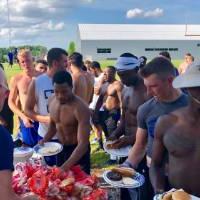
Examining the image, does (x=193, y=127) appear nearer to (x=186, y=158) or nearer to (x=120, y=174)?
(x=186, y=158)

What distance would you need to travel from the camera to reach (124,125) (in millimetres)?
3930

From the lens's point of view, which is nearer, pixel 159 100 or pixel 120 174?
pixel 120 174

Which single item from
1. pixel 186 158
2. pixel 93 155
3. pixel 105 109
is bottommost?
pixel 93 155

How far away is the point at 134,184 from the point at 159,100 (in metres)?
0.75

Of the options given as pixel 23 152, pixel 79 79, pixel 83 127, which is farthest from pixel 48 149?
pixel 79 79

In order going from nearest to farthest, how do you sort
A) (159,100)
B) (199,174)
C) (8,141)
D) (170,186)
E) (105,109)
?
(8,141) → (199,174) → (170,186) → (159,100) → (105,109)

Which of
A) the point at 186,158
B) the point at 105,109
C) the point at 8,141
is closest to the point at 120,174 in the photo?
the point at 186,158

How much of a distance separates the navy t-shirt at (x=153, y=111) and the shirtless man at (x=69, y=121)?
602 millimetres

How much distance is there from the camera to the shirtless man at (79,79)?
18.3 feet

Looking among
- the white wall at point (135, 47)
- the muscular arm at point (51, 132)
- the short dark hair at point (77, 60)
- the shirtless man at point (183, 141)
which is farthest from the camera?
the white wall at point (135, 47)

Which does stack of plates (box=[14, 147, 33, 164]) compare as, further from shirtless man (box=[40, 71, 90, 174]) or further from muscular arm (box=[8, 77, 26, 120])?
muscular arm (box=[8, 77, 26, 120])

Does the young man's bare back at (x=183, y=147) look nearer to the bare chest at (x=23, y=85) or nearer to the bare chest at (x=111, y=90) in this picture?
the bare chest at (x=23, y=85)

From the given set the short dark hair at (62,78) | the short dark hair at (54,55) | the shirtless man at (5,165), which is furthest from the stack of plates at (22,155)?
the shirtless man at (5,165)

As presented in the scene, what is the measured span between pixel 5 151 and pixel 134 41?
50722mm
